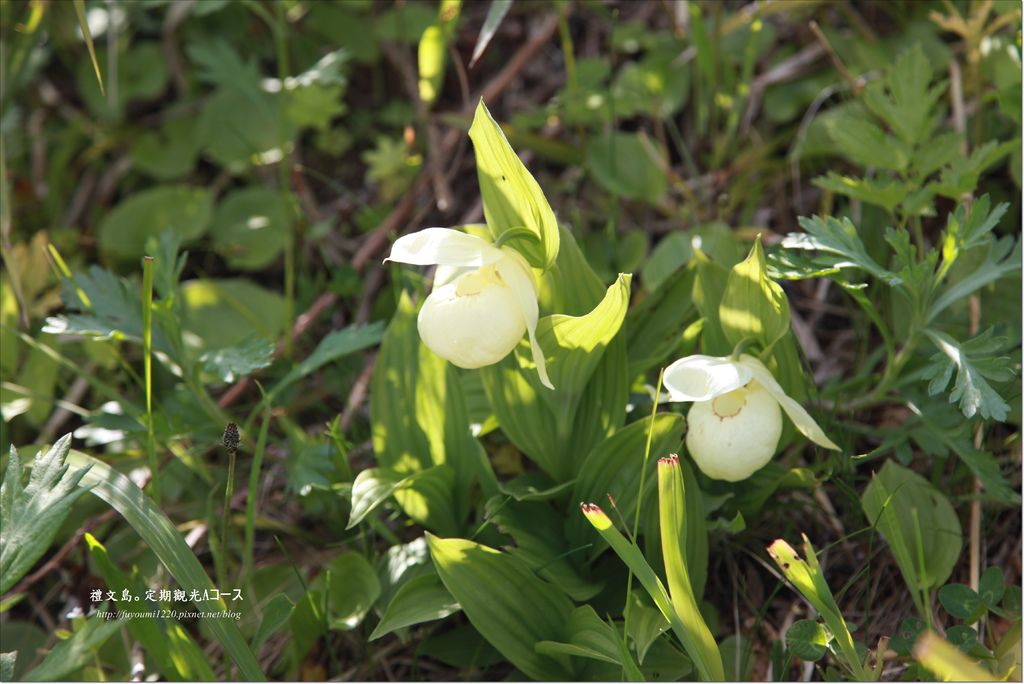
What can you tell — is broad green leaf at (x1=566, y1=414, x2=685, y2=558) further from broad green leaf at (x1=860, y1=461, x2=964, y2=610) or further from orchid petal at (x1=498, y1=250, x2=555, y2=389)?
broad green leaf at (x1=860, y1=461, x2=964, y2=610)

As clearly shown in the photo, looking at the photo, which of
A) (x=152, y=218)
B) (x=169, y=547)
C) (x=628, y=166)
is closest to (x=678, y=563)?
(x=169, y=547)

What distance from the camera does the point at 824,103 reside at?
2.32m

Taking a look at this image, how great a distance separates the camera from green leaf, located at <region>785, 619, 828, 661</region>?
1238 mm

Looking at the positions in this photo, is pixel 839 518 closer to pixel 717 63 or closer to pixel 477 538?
pixel 477 538

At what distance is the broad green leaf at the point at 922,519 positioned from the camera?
4.66ft

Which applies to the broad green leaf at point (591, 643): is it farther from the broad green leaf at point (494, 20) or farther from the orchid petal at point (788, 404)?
the broad green leaf at point (494, 20)

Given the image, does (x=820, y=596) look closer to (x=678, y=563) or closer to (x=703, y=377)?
(x=678, y=563)

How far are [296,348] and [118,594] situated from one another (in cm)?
87

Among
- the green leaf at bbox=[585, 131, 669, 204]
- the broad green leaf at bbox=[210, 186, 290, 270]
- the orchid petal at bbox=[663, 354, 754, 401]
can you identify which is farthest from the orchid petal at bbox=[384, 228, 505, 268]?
the broad green leaf at bbox=[210, 186, 290, 270]

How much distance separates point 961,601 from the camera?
4.33ft

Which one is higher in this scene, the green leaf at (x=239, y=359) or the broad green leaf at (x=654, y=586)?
the green leaf at (x=239, y=359)

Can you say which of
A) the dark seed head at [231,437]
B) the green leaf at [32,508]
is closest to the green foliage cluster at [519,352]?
the green leaf at [32,508]

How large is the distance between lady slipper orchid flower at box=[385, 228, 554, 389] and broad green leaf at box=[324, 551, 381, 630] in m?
0.50

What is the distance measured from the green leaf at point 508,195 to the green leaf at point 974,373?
1.95 feet
